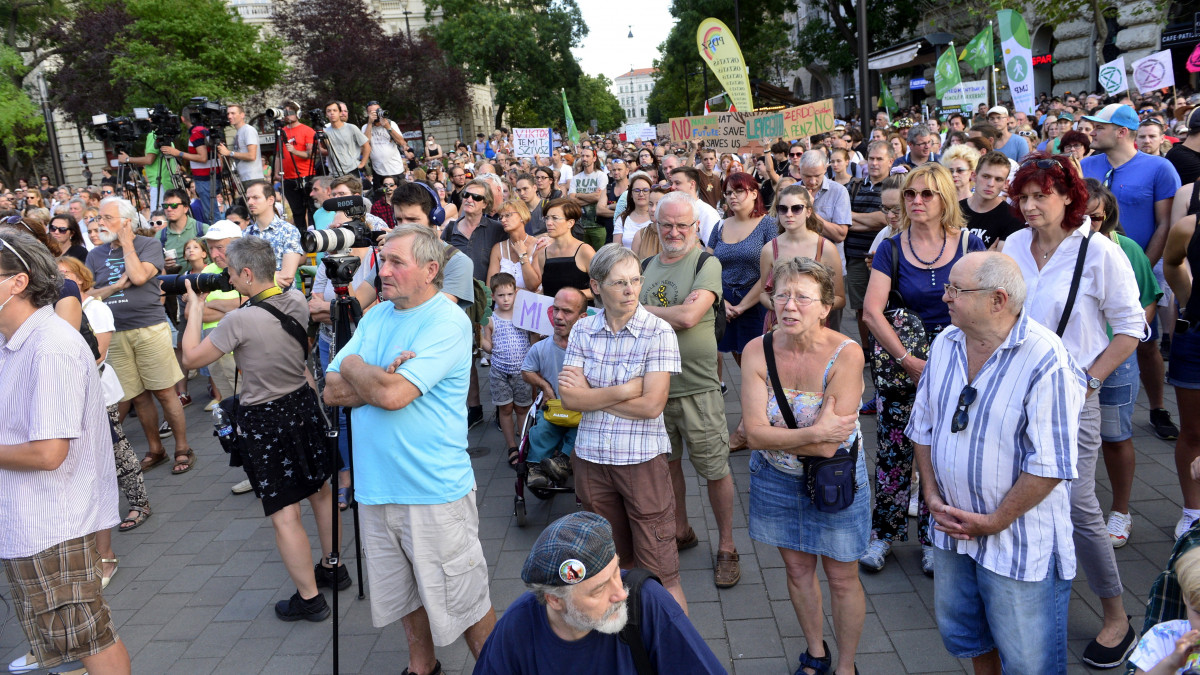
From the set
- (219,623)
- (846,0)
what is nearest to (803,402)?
(219,623)

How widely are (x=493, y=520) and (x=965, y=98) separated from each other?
11.8 m

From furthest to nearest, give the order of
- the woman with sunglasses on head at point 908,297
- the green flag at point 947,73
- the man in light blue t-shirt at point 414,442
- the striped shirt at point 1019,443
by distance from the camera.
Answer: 1. the green flag at point 947,73
2. the woman with sunglasses on head at point 908,297
3. the man in light blue t-shirt at point 414,442
4. the striped shirt at point 1019,443

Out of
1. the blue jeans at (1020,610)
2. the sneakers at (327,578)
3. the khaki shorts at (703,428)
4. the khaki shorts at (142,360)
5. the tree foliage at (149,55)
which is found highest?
the tree foliage at (149,55)

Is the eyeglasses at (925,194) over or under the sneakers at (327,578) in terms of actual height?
over

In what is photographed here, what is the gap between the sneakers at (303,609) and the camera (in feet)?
14.0

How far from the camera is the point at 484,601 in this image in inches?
139

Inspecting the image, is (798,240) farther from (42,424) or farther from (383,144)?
(383,144)

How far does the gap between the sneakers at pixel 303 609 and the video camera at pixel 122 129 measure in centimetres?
850

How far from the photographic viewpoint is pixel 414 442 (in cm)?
330

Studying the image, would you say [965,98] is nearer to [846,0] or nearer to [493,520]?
[493,520]

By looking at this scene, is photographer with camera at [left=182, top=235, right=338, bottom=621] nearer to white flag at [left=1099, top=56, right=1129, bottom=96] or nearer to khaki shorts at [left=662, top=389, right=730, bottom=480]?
khaki shorts at [left=662, top=389, right=730, bottom=480]

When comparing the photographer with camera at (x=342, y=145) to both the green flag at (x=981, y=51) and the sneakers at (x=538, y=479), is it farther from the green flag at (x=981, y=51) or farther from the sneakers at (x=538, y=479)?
the green flag at (x=981, y=51)

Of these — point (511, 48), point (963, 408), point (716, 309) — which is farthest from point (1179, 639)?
point (511, 48)

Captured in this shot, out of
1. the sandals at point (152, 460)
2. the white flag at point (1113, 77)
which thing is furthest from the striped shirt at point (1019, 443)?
the white flag at point (1113, 77)
